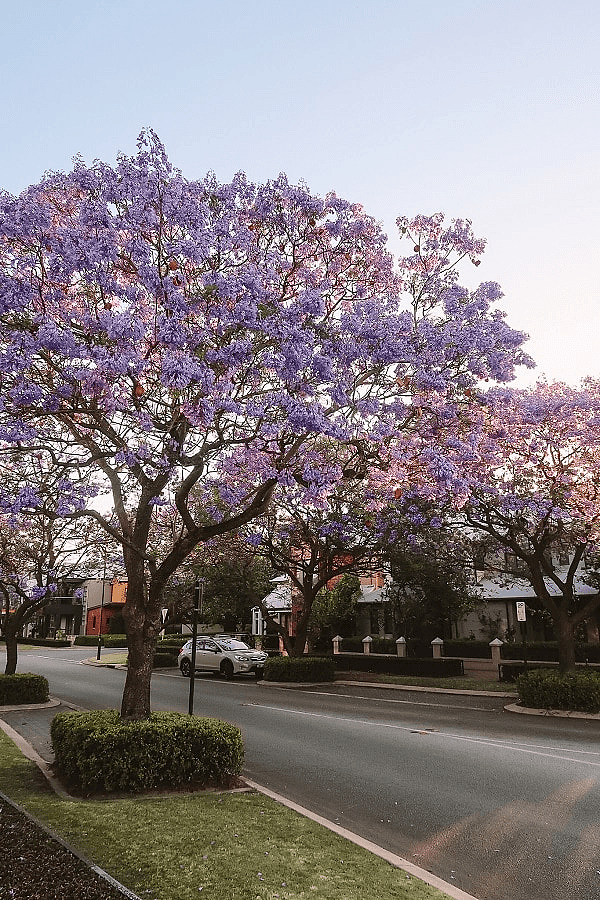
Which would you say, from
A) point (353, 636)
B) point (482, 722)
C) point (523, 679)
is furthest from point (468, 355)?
point (353, 636)

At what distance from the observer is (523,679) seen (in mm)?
19078

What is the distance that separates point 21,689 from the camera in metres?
19.7

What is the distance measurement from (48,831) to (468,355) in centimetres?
870

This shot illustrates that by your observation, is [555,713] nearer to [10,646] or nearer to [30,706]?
[30,706]

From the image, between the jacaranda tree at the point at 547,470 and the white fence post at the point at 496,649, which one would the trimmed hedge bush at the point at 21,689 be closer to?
the jacaranda tree at the point at 547,470

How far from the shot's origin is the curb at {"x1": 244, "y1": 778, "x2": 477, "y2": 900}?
577 centimetres

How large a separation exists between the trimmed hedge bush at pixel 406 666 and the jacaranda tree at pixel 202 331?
20.7 meters

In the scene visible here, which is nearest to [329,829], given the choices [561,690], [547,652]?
[561,690]

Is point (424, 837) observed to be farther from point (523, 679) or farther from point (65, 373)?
point (523, 679)

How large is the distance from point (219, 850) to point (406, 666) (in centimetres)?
2523

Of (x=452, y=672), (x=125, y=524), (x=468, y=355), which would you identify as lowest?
(x=452, y=672)

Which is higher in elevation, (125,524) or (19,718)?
(125,524)

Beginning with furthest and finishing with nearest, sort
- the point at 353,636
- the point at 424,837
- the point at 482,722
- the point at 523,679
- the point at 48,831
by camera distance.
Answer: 1. the point at 353,636
2. the point at 523,679
3. the point at 482,722
4. the point at 424,837
5. the point at 48,831

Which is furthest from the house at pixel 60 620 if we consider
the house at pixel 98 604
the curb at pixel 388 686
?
the curb at pixel 388 686
